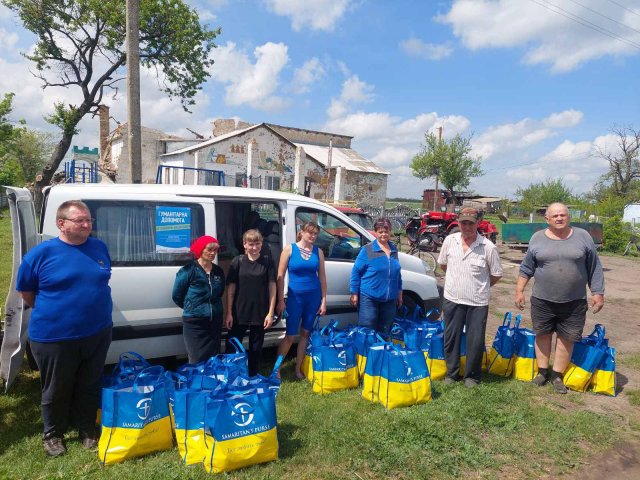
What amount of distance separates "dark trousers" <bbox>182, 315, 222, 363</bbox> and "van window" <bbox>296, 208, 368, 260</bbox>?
1589mm

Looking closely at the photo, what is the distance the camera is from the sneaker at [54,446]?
9.66ft

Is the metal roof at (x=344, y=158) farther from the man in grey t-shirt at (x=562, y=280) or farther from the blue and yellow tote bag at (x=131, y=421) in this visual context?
the blue and yellow tote bag at (x=131, y=421)

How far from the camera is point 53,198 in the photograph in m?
3.41

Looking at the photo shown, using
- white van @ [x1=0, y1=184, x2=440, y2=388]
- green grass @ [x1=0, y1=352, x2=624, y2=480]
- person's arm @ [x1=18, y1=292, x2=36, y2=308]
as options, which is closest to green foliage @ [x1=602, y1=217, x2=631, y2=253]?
green grass @ [x1=0, y1=352, x2=624, y2=480]

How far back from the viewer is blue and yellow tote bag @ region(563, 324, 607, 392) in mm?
4285

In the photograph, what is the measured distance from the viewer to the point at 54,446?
2.97m

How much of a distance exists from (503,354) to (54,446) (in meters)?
4.14

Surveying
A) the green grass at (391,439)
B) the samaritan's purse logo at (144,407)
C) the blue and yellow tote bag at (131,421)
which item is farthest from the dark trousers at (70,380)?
the samaritan's purse logo at (144,407)

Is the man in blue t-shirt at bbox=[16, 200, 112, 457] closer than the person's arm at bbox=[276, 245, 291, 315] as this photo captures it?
Yes

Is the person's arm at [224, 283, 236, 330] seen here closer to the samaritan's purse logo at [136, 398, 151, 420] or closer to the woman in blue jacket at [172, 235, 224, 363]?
the woman in blue jacket at [172, 235, 224, 363]

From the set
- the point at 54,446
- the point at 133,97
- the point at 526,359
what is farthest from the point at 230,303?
the point at 133,97

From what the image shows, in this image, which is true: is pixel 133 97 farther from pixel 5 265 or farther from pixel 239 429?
pixel 239 429

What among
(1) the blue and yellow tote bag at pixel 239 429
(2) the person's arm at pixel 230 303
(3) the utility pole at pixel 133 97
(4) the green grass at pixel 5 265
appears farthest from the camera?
(3) the utility pole at pixel 133 97

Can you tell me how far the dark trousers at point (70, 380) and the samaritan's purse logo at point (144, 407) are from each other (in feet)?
1.62
